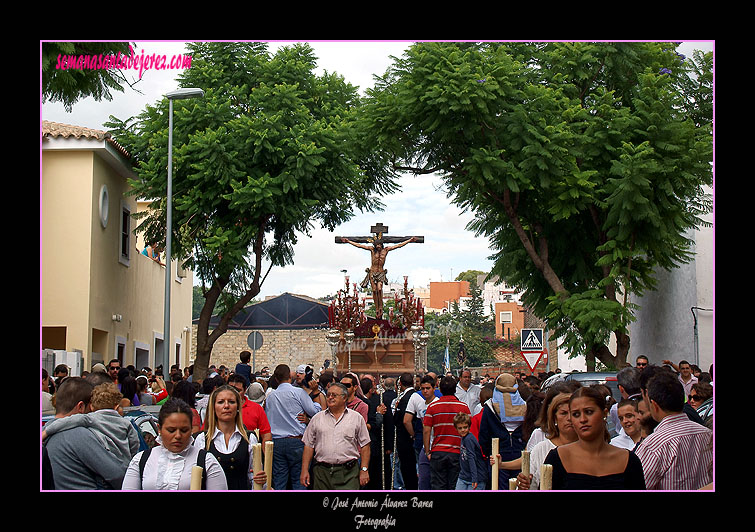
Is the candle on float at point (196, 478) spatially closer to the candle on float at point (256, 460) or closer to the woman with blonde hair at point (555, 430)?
the candle on float at point (256, 460)

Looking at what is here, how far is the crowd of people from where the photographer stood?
5.49 m

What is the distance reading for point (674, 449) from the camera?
5.56 meters

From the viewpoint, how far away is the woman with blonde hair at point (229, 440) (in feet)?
21.5

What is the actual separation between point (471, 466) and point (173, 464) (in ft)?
14.0

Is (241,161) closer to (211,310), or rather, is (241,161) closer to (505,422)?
(211,310)

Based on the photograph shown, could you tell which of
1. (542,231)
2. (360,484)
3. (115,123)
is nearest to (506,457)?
(360,484)

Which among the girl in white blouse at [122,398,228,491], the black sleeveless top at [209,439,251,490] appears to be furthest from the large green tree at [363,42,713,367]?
the girl in white blouse at [122,398,228,491]

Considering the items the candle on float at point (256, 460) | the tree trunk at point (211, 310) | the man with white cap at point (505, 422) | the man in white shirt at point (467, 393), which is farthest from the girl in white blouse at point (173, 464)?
the tree trunk at point (211, 310)

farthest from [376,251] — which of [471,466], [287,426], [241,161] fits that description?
[471,466]

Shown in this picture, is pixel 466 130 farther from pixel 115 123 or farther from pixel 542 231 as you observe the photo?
pixel 115 123

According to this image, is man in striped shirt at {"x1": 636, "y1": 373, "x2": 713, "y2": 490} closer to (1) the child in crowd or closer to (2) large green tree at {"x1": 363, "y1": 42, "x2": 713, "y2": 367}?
(1) the child in crowd

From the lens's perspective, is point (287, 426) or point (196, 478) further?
point (287, 426)

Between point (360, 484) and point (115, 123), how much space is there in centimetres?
2310

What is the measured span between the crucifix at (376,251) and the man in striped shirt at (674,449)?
31634 millimetres
